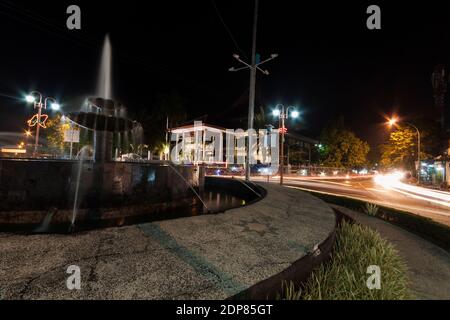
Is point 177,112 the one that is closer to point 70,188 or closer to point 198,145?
point 198,145

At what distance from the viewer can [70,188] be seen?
17.8 feet

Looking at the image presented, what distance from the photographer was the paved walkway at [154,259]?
7.54 ft

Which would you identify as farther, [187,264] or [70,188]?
[70,188]

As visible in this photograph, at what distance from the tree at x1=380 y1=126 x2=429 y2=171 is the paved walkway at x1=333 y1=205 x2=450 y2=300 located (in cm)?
3799

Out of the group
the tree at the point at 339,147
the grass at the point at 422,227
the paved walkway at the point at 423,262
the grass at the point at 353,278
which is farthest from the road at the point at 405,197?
the tree at the point at 339,147

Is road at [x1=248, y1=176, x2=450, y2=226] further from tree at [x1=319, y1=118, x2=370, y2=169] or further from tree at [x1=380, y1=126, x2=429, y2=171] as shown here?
tree at [x1=319, y1=118, x2=370, y2=169]

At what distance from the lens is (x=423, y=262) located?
15.5ft

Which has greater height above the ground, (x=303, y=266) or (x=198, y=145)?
(x=198, y=145)

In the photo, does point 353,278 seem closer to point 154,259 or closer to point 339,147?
point 154,259

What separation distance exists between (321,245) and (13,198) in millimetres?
6349

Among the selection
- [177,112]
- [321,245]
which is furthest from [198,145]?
[321,245]

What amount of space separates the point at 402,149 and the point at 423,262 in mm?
41270

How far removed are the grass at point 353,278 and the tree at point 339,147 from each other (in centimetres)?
6147

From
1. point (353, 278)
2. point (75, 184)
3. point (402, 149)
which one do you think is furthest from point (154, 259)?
point (402, 149)
